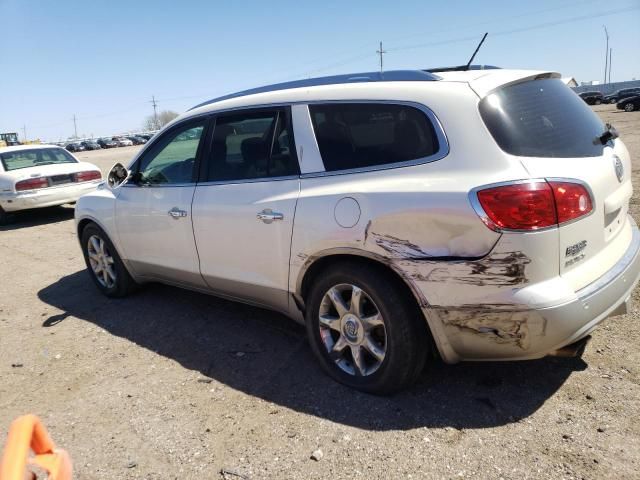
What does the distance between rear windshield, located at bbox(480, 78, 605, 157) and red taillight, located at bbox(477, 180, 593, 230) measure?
→ 0.69 ft

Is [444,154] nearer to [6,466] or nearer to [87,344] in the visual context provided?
[6,466]

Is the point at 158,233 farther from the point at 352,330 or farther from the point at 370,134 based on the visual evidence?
the point at 370,134

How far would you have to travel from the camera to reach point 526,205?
2385 millimetres

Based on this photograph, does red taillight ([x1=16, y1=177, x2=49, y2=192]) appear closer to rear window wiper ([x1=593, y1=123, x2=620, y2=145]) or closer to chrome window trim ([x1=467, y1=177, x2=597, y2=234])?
chrome window trim ([x1=467, y1=177, x2=597, y2=234])

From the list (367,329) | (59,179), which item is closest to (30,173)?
(59,179)

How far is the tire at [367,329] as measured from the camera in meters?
2.81

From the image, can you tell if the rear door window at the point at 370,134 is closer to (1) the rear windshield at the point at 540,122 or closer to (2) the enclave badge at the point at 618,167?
(1) the rear windshield at the point at 540,122

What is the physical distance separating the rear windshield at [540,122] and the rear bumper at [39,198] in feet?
30.7

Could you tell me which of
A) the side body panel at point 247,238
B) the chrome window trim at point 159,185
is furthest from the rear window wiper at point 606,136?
the chrome window trim at point 159,185

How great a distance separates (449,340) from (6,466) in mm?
2032

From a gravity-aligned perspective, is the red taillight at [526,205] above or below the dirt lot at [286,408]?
above

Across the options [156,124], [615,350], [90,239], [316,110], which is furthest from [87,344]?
[156,124]

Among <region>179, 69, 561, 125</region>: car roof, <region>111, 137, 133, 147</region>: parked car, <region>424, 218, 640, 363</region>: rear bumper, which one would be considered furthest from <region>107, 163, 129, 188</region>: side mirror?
<region>111, 137, 133, 147</region>: parked car

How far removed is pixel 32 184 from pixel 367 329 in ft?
29.9
